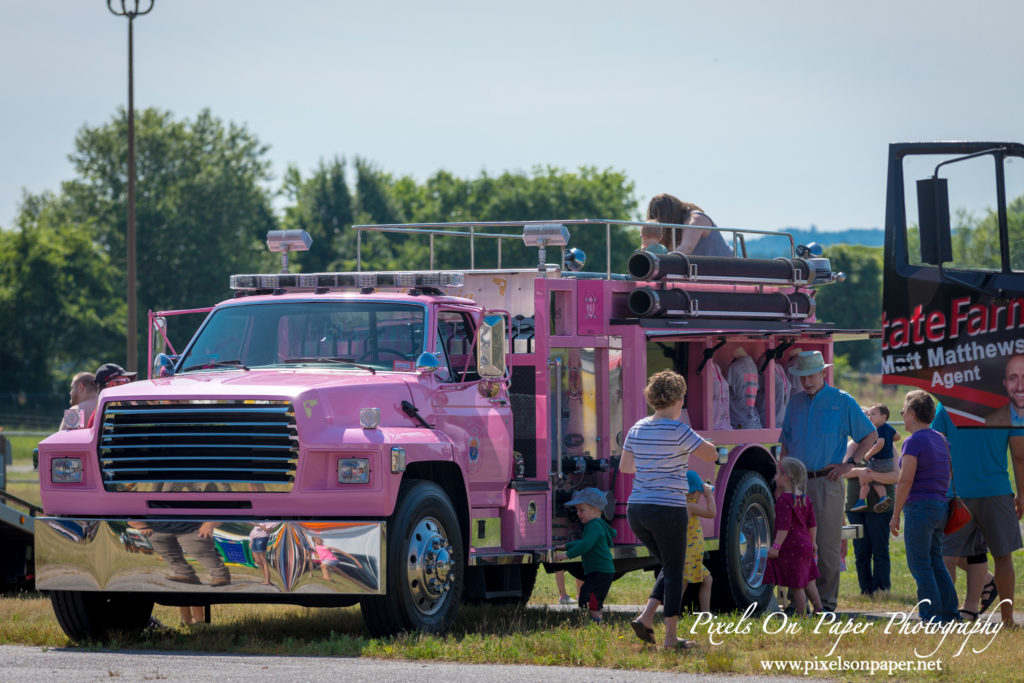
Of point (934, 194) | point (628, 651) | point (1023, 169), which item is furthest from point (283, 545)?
point (1023, 169)

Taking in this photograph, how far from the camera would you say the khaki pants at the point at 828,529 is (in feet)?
45.7

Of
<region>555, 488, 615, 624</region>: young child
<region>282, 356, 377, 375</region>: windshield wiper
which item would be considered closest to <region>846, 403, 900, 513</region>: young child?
<region>555, 488, 615, 624</region>: young child

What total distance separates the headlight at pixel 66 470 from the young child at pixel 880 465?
25.0 feet

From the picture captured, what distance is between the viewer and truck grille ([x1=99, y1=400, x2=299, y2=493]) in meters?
10.2

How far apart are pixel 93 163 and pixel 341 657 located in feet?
260

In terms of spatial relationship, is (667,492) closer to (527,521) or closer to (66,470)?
(527,521)

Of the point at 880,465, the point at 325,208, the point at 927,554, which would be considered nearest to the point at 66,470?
the point at 927,554

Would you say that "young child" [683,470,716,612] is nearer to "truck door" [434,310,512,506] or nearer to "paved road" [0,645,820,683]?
"truck door" [434,310,512,506]

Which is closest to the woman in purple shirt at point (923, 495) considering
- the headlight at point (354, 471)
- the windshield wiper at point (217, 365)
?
the headlight at point (354, 471)

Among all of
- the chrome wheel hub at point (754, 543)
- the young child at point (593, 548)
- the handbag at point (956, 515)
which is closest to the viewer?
the handbag at point (956, 515)

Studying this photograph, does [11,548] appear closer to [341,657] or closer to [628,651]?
[341,657]

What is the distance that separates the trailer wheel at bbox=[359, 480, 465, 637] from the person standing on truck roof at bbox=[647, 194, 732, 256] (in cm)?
460

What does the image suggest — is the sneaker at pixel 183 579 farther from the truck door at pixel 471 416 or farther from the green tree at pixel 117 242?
the green tree at pixel 117 242

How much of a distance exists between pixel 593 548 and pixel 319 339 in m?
2.79
